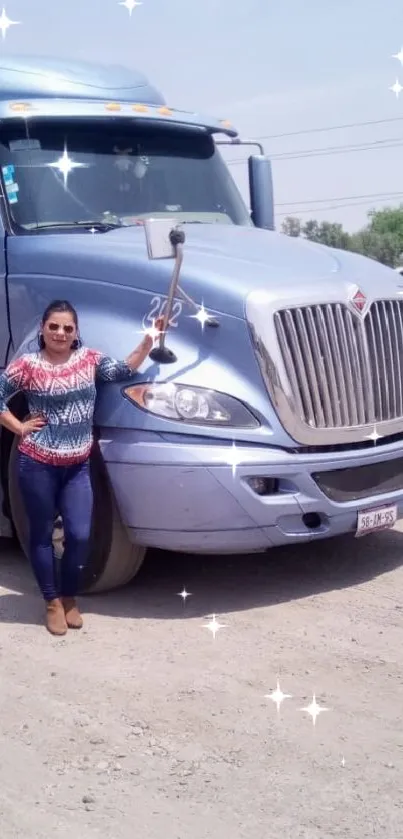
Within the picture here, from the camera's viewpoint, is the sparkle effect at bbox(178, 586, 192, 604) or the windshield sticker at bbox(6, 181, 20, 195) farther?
the windshield sticker at bbox(6, 181, 20, 195)

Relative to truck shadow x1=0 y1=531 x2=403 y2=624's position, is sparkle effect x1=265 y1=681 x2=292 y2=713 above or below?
above

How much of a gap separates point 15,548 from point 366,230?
6017 cm

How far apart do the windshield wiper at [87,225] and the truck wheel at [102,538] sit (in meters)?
1.25

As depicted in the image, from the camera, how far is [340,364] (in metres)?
5.73

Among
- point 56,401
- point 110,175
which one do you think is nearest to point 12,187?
point 110,175

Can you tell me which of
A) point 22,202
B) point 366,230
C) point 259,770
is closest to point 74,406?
point 22,202

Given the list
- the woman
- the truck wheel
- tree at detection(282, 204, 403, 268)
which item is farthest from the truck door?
tree at detection(282, 204, 403, 268)

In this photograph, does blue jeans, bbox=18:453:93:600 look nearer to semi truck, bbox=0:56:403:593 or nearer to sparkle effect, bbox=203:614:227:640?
semi truck, bbox=0:56:403:593

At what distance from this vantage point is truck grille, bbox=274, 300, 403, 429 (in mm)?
5566

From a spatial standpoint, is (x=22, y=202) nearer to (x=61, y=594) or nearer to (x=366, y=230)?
(x=61, y=594)

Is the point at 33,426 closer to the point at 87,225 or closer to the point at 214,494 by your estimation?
the point at 214,494

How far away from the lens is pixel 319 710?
4.40 metres

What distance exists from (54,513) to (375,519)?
1668mm

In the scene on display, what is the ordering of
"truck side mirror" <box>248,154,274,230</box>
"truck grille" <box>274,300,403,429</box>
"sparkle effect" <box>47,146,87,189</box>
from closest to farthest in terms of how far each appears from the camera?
1. "truck grille" <box>274,300,403,429</box>
2. "sparkle effect" <box>47,146,87,189</box>
3. "truck side mirror" <box>248,154,274,230</box>
